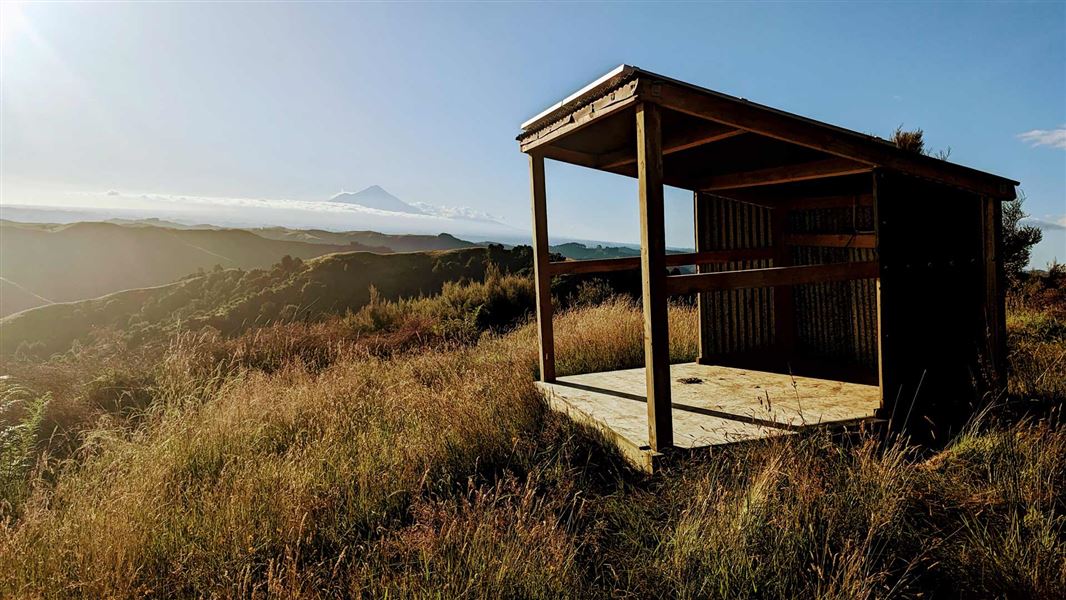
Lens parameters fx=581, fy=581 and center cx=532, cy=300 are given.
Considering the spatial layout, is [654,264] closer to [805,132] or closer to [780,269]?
[780,269]

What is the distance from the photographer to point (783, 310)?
7.24 m

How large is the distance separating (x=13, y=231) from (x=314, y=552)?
135ft

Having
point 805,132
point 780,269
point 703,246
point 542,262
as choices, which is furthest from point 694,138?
point 703,246

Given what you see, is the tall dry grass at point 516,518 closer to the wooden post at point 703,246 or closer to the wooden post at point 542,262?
the wooden post at point 542,262

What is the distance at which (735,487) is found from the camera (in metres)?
3.33

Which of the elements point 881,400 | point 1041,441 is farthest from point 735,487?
point 1041,441

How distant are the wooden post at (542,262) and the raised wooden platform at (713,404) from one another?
0.30m

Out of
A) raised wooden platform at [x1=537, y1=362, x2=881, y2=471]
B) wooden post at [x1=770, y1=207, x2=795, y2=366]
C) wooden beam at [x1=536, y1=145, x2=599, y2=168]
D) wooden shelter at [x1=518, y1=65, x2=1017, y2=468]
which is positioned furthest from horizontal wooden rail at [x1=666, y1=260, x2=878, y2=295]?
wooden beam at [x1=536, y1=145, x2=599, y2=168]

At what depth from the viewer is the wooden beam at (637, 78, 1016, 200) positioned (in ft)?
13.3

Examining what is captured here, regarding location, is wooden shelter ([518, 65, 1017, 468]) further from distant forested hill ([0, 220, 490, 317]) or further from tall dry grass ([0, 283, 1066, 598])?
distant forested hill ([0, 220, 490, 317])

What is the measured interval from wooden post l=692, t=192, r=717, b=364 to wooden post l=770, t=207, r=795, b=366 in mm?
771

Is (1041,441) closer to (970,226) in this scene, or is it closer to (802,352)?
(970,226)

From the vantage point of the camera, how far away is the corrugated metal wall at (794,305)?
6586 mm

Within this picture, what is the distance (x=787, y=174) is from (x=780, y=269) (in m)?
1.56
